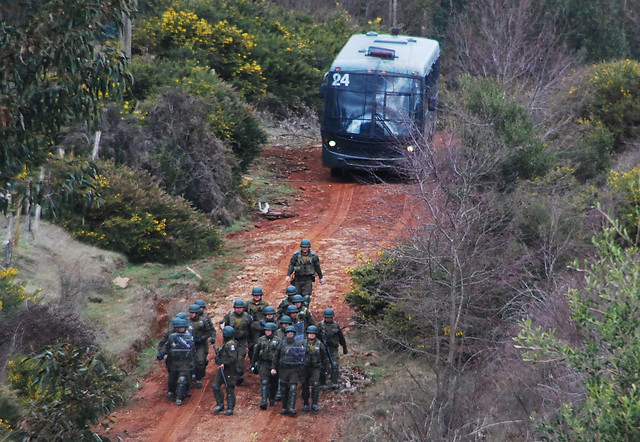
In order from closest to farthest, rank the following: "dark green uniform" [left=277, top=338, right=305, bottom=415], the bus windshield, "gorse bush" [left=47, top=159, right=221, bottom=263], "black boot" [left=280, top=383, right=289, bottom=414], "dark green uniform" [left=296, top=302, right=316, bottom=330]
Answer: "dark green uniform" [left=277, top=338, right=305, bottom=415] < "black boot" [left=280, top=383, right=289, bottom=414] < "dark green uniform" [left=296, top=302, right=316, bottom=330] < "gorse bush" [left=47, top=159, right=221, bottom=263] < the bus windshield

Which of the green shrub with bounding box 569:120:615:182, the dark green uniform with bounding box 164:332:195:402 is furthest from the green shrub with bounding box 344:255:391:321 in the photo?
the green shrub with bounding box 569:120:615:182

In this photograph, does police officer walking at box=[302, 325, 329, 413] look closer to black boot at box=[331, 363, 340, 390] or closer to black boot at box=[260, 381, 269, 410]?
black boot at box=[260, 381, 269, 410]

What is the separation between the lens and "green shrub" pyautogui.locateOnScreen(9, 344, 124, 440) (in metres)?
7.70

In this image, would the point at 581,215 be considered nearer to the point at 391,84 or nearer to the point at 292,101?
the point at 391,84

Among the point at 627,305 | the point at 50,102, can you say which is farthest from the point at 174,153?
the point at 627,305

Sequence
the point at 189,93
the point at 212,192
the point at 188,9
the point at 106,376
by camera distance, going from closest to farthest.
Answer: the point at 106,376
the point at 212,192
the point at 189,93
the point at 188,9

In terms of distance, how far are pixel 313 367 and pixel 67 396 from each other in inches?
220

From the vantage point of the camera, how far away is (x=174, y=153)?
22.5m

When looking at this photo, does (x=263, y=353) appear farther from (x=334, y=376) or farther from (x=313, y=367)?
(x=334, y=376)

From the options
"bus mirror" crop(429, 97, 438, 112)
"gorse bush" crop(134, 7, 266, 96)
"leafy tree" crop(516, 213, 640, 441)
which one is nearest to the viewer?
"leafy tree" crop(516, 213, 640, 441)

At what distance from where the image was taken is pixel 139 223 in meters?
19.3

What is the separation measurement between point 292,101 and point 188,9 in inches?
217

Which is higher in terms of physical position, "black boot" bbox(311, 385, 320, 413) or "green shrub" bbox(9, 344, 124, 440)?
"green shrub" bbox(9, 344, 124, 440)

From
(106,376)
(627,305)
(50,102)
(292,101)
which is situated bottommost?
(292,101)
